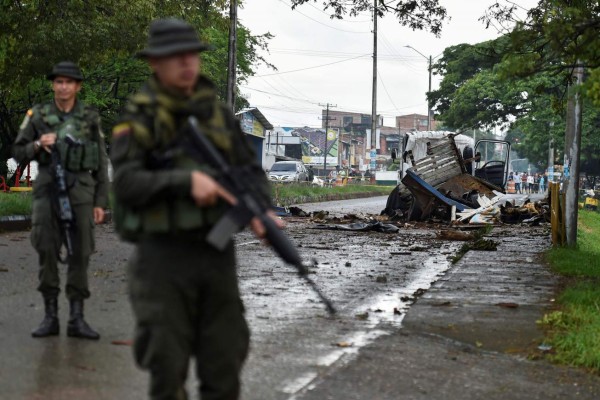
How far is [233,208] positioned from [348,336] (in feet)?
12.9

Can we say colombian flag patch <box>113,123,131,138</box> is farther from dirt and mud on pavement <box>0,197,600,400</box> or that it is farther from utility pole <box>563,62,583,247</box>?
utility pole <box>563,62,583,247</box>

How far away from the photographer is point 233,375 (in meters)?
4.06

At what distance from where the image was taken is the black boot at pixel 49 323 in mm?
7242

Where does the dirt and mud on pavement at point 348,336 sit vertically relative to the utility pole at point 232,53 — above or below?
below

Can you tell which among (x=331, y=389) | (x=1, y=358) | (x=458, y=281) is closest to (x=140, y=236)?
(x=331, y=389)

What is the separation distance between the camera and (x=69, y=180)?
705 centimetres

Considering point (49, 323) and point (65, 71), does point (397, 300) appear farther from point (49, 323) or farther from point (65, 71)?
point (65, 71)

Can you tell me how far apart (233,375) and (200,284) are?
0.38 m

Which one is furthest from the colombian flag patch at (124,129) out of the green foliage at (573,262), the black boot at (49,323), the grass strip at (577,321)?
the green foliage at (573,262)

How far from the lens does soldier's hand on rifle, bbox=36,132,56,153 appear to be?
22.9 feet

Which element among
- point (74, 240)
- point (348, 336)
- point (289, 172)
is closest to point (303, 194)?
point (289, 172)

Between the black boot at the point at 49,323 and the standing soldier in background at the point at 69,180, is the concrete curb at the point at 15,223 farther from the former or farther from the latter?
the standing soldier in background at the point at 69,180

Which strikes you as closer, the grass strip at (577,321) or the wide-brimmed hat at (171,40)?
the wide-brimmed hat at (171,40)

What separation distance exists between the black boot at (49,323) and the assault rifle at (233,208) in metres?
3.62
